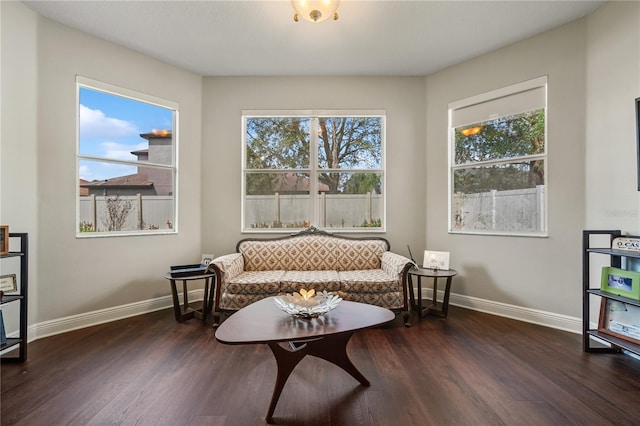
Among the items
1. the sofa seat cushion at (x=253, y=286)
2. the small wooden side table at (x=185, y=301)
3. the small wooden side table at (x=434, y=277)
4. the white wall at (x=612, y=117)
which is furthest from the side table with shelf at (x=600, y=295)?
the small wooden side table at (x=185, y=301)

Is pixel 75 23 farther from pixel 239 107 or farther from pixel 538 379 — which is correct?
pixel 538 379

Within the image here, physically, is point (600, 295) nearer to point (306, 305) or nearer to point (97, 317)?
point (306, 305)

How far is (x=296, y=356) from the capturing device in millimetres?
1740

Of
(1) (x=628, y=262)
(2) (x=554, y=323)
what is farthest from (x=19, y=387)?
(1) (x=628, y=262)

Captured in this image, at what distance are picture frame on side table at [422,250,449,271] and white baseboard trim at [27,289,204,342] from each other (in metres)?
2.97

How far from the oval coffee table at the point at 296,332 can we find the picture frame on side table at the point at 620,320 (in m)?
1.91

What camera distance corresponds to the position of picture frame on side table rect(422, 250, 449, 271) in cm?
329

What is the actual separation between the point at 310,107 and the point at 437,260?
2.53m

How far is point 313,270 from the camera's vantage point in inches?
138

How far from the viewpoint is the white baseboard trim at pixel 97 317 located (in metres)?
2.65

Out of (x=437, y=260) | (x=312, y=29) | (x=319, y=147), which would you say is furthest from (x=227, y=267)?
(x=312, y=29)

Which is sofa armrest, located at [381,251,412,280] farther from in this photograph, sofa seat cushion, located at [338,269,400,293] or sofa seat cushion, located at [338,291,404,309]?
sofa seat cushion, located at [338,291,404,309]

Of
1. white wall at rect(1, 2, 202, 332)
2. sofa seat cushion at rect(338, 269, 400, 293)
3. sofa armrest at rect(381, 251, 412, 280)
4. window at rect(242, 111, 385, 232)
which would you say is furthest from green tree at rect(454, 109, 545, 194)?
white wall at rect(1, 2, 202, 332)

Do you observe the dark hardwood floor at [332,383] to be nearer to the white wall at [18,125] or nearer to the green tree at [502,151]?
the white wall at [18,125]
